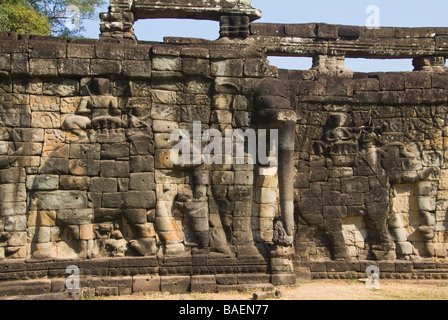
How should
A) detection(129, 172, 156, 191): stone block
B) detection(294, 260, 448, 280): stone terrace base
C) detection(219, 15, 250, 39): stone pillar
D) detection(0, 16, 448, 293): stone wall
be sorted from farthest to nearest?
detection(219, 15, 250, 39): stone pillar → detection(294, 260, 448, 280): stone terrace base → detection(129, 172, 156, 191): stone block → detection(0, 16, 448, 293): stone wall

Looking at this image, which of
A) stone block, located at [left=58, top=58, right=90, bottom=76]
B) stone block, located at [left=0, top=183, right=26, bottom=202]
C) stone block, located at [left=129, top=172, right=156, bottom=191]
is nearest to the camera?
stone block, located at [left=0, top=183, right=26, bottom=202]

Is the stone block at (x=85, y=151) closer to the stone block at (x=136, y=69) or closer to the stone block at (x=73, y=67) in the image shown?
the stone block at (x=73, y=67)

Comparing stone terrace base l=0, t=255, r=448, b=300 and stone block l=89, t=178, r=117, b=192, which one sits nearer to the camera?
stone terrace base l=0, t=255, r=448, b=300

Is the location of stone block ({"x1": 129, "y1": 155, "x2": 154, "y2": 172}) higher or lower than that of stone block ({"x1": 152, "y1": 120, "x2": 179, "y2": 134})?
lower

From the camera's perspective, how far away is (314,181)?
10.8m

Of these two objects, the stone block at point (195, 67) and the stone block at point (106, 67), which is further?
the stone block at point (195, 67)

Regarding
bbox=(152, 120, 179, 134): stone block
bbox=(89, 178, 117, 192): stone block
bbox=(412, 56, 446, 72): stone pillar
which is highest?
bbox=(412, 56, 446, 72): stone pillar

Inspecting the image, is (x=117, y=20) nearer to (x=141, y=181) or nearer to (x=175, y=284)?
(x=141, y=181)

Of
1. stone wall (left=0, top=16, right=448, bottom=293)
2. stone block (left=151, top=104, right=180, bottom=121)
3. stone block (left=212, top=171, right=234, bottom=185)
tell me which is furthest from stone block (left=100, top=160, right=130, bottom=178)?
stone block (left=212, top=171, right=234, bottom=185)

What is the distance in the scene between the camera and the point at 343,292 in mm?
9805

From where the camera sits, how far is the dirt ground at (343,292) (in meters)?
9.12

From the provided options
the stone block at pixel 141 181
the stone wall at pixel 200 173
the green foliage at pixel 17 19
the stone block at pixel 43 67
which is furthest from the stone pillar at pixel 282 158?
the green foliage at pixel 17 19

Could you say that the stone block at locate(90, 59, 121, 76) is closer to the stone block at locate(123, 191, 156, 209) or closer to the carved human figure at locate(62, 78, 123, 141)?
the carved human figure at locate(62, 78, 123, 141)

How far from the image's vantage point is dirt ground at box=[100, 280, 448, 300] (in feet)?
29.9
